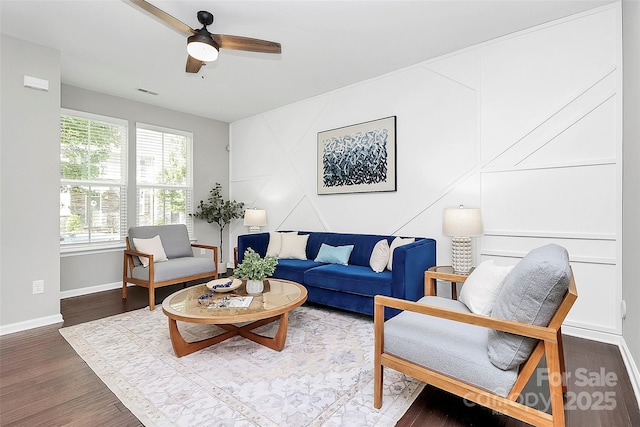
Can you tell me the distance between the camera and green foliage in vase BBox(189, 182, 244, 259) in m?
5.55

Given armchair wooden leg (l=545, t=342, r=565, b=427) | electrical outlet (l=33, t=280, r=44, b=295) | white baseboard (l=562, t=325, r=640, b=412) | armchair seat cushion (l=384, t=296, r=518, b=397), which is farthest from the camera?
electrical outlet (l=33, t=280, r=44, b=295)

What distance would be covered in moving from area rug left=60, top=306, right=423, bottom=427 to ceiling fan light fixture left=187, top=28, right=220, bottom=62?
2403 millimetres

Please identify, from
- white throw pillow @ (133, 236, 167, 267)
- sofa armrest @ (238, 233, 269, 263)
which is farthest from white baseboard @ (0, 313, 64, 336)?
sofa armrest @ (238, 233, 269, 263)

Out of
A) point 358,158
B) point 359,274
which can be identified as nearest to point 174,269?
point 359,274

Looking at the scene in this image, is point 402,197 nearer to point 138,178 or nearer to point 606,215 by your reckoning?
point 606,215

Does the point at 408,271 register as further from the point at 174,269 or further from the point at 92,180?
the point at 92,180

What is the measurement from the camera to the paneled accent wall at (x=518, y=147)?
2596mm

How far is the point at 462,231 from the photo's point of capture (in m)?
2.89

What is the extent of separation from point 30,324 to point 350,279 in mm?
3226

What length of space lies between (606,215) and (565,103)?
104cm

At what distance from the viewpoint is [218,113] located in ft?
18.0

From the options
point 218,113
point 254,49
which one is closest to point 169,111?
point 218,113

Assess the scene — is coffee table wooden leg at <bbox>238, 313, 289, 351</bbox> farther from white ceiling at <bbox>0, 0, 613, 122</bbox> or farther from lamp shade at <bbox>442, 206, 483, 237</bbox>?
white ceiling at <bbox>0, 0, 613, 122</bbox>

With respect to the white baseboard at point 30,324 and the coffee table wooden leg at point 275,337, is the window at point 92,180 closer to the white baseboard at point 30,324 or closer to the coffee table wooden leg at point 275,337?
the white baseboard at point 30,324
